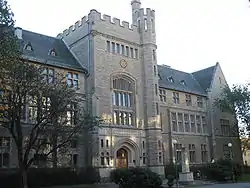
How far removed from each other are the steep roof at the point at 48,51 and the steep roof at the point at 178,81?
1444cm

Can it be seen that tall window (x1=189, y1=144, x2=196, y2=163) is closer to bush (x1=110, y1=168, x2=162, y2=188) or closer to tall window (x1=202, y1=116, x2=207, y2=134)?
tall window (x1=202, y1=116, x2=207, y2=134)

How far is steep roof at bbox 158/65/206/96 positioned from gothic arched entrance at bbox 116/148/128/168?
12.6 meters

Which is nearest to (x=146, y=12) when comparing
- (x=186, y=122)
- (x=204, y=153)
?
(x=186, y=122)

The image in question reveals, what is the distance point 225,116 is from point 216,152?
25.2 ft

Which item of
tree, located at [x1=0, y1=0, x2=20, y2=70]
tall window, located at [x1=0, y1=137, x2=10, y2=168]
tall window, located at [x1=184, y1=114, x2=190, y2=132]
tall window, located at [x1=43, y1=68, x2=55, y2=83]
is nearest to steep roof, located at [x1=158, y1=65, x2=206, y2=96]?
tall window, located at [x1=184, y1=114, x2=190, y2=132]

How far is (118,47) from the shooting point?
42250 mm

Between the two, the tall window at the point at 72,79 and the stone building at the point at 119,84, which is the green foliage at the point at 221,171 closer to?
the stone building at the point at 119,84

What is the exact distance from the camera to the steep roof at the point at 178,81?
51656mm

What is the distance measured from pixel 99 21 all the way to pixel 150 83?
31.3ft

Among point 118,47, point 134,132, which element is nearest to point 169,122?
point 134,132

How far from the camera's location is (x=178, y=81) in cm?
5503

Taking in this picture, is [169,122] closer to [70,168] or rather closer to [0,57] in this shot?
[70,168]

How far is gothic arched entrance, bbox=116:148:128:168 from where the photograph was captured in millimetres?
40250

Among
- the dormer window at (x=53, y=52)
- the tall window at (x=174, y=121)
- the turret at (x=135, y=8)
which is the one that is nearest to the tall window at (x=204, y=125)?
the tall window at (x=174, y=121)
